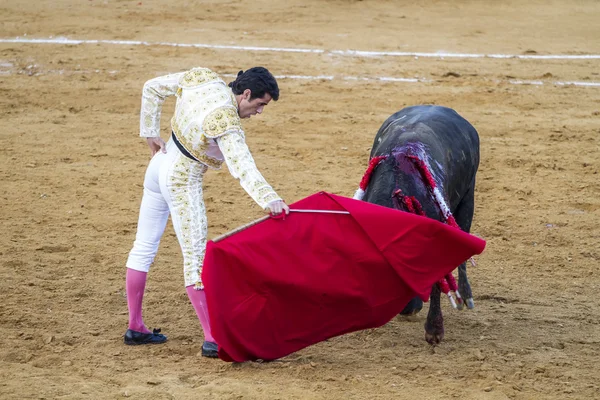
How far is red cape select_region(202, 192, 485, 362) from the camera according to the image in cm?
428

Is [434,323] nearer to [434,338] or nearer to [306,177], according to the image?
[434,338]

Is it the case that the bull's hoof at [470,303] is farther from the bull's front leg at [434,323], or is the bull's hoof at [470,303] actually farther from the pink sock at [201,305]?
the pink sock at [201,305]

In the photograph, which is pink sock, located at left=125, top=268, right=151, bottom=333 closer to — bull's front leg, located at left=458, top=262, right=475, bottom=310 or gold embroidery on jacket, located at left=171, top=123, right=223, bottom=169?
gold embroidery on jacket, located at left=171, top=123, right=223, bottom=169

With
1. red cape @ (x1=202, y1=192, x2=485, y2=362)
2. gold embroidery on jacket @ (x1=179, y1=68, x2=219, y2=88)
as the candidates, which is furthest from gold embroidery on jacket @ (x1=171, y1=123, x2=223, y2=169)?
red cape @ (x1=202, y1=192, x2=485, y2=362)

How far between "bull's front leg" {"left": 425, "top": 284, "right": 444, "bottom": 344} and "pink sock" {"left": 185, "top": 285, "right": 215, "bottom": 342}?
1262 mm

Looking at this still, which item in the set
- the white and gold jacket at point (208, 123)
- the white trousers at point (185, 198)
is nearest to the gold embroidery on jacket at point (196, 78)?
the white and gold jacket at point (208, 123)

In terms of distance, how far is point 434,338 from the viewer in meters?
5.02

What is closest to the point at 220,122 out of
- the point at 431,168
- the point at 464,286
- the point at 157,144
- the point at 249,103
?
the point at 249,103

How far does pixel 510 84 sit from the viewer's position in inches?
433

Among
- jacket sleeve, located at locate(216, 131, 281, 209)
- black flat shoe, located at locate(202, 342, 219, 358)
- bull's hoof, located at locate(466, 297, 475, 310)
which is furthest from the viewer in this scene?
bull's hoof, located at locate(466, 297, 475, 310)

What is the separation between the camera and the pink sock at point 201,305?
15.2 feet

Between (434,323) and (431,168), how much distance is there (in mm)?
901

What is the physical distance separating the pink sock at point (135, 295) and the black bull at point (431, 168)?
53.2 inches

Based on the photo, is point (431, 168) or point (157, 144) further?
point (431, 168)
